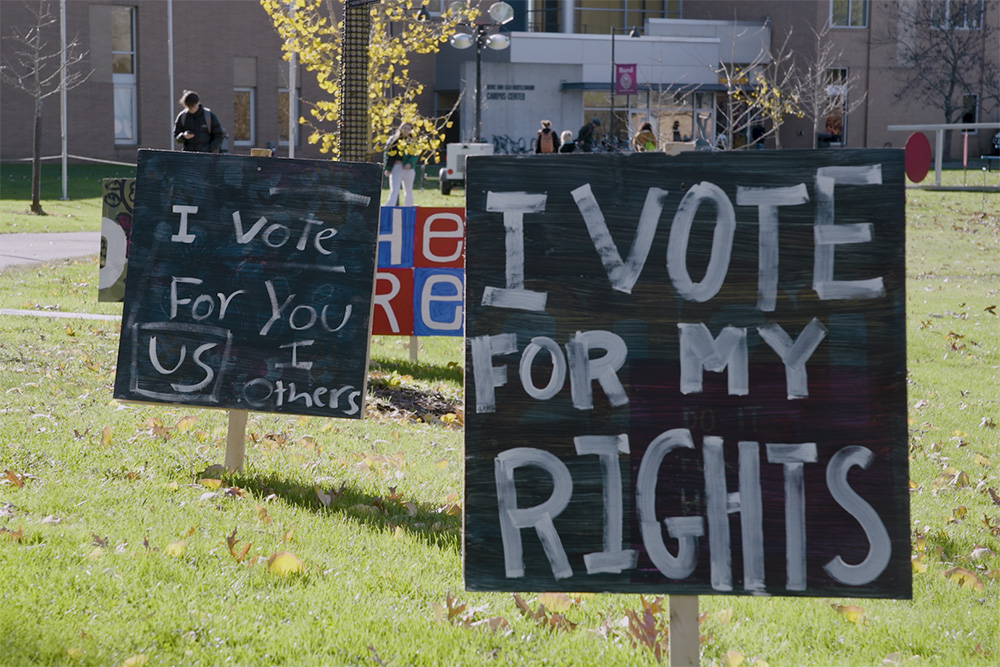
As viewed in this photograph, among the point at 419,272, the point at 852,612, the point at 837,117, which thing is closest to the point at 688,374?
the point at 852,612

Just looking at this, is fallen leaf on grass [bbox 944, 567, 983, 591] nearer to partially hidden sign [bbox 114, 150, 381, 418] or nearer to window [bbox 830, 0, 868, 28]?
partially hidden sign [bbox 114, 150, 381, 418]

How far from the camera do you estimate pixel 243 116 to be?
152 ft

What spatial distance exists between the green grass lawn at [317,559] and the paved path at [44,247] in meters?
8.63

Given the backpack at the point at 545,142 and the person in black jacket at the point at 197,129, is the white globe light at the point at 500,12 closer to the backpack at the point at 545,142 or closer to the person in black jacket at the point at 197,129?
the backpack at the point at 545,142

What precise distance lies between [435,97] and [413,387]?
1720 inches

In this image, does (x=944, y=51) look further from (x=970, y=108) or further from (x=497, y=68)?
(x=497, y=68)

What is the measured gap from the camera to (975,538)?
4.70m

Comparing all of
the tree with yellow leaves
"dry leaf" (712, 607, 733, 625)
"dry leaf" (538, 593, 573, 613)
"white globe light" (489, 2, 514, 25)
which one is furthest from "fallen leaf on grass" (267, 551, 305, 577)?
"white globe light" (489, 2, 514, 25)

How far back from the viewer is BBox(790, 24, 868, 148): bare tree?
46344 mm

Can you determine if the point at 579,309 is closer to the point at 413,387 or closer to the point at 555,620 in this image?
the point at 555,620

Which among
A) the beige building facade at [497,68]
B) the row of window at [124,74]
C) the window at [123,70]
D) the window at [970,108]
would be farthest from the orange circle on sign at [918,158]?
the window at [970,108]

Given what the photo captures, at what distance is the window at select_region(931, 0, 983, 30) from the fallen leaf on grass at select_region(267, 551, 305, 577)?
54756 mm

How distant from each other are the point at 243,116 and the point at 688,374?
Answer: 1803 inches

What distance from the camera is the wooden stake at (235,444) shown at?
5.12 m
